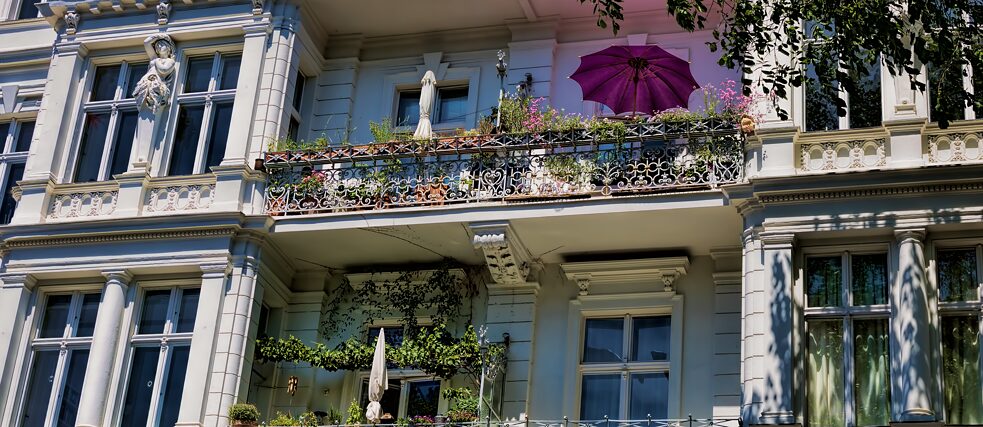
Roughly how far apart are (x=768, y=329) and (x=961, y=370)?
214 cm

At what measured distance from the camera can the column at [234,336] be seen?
18.0m

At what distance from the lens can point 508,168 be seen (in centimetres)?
1856

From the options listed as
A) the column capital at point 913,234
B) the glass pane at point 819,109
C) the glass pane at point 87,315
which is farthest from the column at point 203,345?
the column capital at point 913,234

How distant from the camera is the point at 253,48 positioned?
20.2 meters

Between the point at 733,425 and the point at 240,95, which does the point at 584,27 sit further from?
the point at 733,425

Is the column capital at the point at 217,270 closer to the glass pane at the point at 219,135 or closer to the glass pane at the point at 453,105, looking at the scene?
the glass pane at the point at 219,135

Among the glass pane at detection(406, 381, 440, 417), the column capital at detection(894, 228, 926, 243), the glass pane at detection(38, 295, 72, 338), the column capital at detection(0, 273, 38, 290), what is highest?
the column capital at detection(894, 228, 926, 243)

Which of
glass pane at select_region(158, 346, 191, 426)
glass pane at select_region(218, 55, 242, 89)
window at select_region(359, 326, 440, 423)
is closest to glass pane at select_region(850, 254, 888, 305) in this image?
window at select_region(359, 326, 440, 423)

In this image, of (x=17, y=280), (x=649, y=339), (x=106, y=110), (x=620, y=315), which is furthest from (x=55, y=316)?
(x=649, y=339)

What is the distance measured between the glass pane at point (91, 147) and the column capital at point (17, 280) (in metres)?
1.72

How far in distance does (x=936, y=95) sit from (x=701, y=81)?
12.2 ft

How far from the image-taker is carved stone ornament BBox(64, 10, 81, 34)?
21.1 meters

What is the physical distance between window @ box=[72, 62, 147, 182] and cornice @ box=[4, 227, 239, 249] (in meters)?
1.22

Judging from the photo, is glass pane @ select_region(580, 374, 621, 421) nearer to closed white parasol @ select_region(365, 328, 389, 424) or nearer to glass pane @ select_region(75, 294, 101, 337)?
closed white parasol @ select_region(365, 328, 389, 424)
